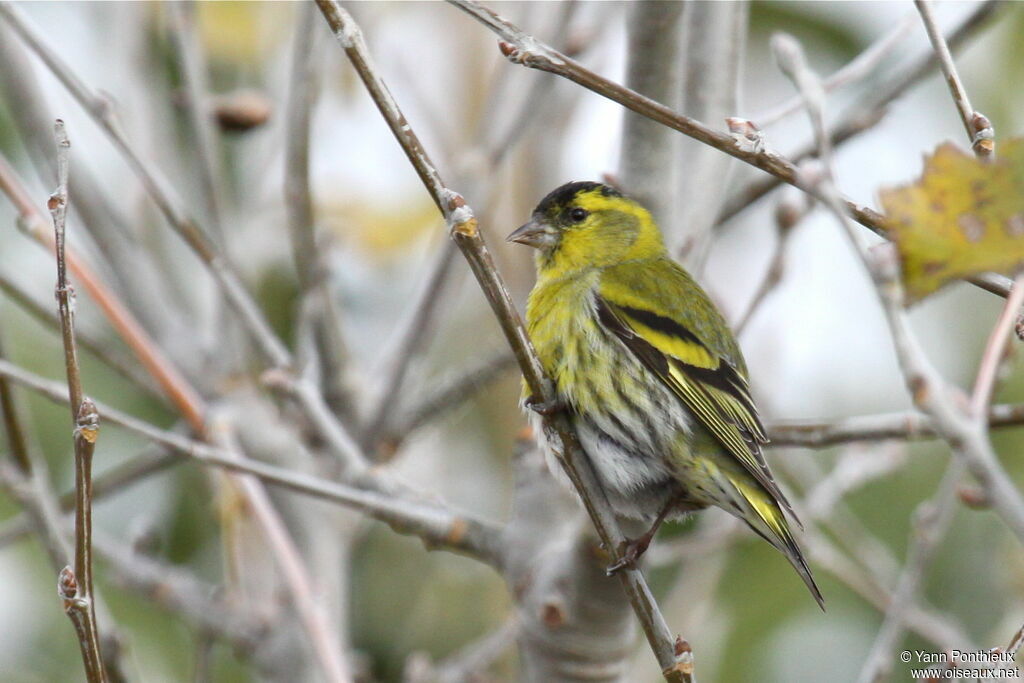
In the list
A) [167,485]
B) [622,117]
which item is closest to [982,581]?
[622,117]

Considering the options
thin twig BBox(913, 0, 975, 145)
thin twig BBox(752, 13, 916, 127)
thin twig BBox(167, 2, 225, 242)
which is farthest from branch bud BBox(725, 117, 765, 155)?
thin twig BBox(167, 2, 225, 242)

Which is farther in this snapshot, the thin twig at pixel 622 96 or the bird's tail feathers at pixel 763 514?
the bird's tail feathers at pixel 763 514

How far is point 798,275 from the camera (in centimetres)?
411

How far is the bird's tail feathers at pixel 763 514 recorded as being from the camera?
245cm

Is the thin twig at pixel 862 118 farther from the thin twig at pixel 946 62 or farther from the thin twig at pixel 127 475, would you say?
the thin twig at pixel 127 475

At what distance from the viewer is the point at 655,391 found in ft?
8.89

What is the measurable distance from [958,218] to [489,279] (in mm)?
703

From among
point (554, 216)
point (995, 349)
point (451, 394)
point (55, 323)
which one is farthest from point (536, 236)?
point (995, 349)

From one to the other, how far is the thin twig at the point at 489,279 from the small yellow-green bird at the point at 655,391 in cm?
48

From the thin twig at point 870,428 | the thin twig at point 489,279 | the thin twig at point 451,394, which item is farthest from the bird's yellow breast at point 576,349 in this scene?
the thin twig at point 489,279

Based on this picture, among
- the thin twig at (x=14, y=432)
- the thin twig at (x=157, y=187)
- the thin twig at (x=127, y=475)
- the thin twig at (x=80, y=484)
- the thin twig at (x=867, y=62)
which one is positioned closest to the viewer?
the thin twig at (x=80, y=484)

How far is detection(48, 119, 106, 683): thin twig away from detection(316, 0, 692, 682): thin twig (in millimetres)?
457

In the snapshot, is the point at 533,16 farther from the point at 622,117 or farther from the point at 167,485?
the point at 167,485

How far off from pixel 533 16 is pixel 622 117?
112 cm
